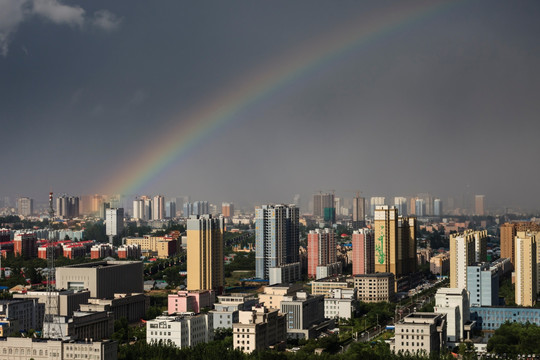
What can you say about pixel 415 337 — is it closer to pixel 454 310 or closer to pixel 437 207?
pixel 454 310

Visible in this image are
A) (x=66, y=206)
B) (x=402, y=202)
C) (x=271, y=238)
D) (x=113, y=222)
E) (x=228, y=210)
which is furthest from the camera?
(x=228, y=210)

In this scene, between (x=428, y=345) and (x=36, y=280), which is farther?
(x=36, y=280)

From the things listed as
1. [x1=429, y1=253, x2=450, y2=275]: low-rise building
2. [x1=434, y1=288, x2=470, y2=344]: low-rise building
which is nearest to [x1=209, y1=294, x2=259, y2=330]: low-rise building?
[x1=434, y1=288, x2=470, y2=344]: low-rise building

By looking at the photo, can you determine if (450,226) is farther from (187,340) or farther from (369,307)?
(187,340)

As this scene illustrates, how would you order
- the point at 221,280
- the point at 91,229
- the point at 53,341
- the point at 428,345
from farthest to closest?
the point at 91,229
the point at 221,280
the point at 428,345
the point at 53,341

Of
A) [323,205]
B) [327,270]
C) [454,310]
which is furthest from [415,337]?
[323,205]

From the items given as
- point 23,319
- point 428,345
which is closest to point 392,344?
point 428,345

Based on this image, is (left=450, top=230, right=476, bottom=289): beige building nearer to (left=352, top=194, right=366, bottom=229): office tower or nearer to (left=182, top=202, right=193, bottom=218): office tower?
(left=352, top=194, right=366, bottom=229): office tower

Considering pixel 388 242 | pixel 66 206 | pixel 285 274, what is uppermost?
pixel 66 206
